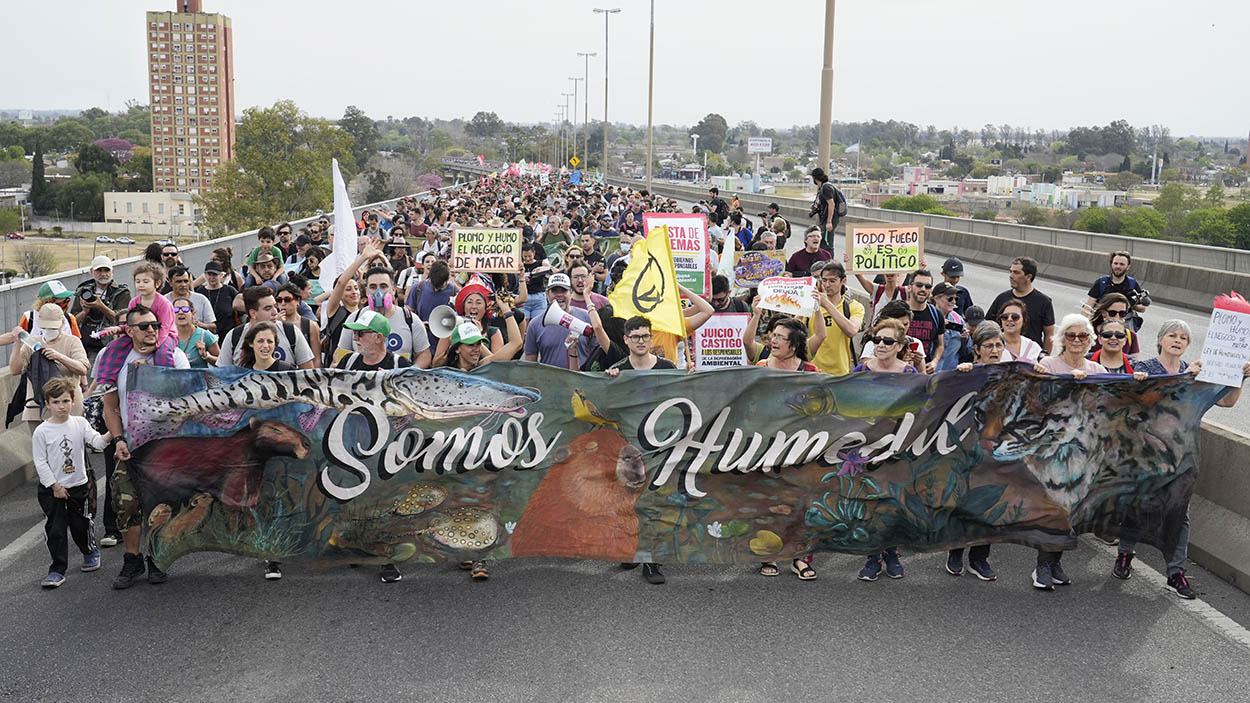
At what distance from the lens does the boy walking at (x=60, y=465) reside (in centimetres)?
705

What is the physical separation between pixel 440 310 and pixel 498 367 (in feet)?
7.36

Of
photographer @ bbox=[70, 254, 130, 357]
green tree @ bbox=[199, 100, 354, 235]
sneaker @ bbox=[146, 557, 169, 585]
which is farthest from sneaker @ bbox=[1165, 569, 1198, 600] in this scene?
green tree @ bbox=[199, 100, 354, 235]

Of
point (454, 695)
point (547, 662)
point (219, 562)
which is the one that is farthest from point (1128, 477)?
point (219, 562)

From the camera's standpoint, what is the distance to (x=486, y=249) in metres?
12.9

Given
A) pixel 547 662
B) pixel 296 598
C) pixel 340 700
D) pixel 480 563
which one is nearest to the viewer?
pixel 340 700

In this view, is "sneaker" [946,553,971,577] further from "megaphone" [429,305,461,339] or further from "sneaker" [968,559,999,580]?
"megaphone" [429,305,461,339]

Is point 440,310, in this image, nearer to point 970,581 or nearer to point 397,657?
point 397,657

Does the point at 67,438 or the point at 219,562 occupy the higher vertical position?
the point at 67,438

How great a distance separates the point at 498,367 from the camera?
7.18m

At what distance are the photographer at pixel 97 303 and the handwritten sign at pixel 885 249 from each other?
6.91 meters

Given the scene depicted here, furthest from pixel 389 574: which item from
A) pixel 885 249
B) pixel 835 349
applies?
pixel 885 249

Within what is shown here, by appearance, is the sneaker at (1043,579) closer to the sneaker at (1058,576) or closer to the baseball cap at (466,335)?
the sneaker at (1058,576)

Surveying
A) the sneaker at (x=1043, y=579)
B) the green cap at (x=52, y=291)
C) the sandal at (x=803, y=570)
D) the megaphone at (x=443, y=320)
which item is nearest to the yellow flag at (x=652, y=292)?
the megaphone at (x=443, y=320)

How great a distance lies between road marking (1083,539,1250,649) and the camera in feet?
20.9
